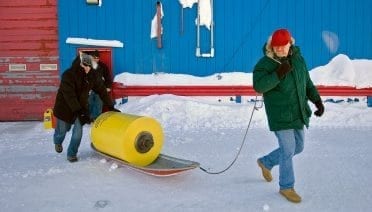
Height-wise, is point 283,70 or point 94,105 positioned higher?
point 283,70

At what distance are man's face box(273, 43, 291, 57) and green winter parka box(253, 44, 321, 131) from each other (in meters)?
0.07

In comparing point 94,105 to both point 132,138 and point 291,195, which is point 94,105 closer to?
point 132,138

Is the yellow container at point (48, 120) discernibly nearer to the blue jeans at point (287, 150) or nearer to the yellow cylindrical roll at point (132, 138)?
the yellow cylindrical roll at point (132, 138)

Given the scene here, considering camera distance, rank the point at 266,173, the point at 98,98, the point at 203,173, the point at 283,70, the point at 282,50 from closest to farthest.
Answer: the point at 283,70 → the point at 282,50 → the point at 266,173 → the point at 203,173 → the point at 98,98

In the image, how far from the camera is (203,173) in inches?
239

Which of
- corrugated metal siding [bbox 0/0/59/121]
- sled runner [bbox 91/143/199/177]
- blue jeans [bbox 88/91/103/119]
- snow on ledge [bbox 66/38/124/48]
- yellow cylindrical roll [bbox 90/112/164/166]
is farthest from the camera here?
corrugated metal siding [bbox 0/0/59/121]

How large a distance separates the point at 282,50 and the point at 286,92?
0.43 metres

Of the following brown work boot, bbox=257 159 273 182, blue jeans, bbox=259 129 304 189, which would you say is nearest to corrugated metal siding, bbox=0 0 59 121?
brown work boot, bbox=257 159 273 182

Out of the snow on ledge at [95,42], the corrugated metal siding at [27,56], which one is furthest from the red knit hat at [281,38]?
the corrugated metal siding at [27,56]

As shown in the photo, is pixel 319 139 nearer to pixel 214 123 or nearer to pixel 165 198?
pixel 214 123

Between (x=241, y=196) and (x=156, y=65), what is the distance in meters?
6.40

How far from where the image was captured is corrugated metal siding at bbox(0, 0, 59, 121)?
37.1ft

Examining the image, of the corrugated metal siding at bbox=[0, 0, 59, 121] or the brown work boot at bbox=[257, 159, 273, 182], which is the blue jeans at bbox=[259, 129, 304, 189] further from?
the corrugated metal siding at bbox=[0, 0, 59, 121]

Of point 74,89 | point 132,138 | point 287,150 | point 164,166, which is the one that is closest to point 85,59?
point 74,89
